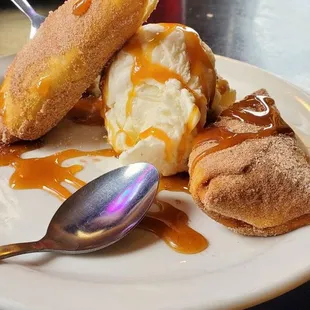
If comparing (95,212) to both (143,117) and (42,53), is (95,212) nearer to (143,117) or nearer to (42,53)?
(143,117)

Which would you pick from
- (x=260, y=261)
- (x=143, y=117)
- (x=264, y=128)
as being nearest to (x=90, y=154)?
(x=143, y=117)

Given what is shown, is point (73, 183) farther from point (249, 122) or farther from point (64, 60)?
point (249, 122)

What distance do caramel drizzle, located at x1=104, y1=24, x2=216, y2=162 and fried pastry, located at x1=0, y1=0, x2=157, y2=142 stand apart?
0.05 metres

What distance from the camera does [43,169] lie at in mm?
1089

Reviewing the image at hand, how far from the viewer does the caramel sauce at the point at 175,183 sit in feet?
3.40

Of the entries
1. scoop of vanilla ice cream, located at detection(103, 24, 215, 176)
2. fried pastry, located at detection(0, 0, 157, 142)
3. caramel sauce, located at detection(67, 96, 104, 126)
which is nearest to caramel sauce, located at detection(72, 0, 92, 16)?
fried pastry, located at detection(0, 0, 157, 142)

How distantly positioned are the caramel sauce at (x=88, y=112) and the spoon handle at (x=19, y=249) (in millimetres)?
490

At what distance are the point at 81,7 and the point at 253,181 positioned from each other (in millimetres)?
502

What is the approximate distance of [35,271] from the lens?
0.78 meters

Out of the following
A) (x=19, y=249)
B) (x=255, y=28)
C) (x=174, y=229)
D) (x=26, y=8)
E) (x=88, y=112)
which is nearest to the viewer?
(x=19, y=249)

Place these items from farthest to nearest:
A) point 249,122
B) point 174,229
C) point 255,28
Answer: point 255,28 → point 249,122 → point 174,229

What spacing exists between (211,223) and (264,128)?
0.20 metres

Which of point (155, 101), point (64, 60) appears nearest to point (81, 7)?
point (64, 60)

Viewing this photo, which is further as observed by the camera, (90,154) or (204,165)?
(90,154)
